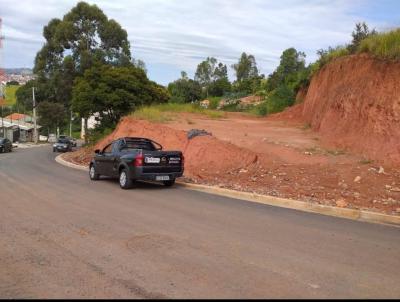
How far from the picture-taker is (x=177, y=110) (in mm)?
33125

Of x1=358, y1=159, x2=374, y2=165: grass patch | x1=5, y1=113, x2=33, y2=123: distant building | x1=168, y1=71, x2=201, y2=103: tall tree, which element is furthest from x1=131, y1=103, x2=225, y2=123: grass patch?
x1=5, y1=113, x2=33, y2=123: distant building

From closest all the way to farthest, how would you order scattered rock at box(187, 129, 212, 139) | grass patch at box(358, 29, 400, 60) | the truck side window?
1. the truck side window
2. grass patch at box(358, 29, 400, 60)
3. scattered rock at box(187, 129, 212, 139)

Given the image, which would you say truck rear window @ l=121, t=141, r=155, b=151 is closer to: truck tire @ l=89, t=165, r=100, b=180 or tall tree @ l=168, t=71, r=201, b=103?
truck tire @ l=89, t=165, r=100, b=180

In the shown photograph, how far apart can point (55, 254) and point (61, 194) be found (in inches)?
274

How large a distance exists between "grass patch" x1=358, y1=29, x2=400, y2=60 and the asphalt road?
9606 mm

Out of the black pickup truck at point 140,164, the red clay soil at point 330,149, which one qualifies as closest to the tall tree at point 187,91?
the red clay soil at point 330,149

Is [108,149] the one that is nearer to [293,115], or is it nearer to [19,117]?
[293,115]

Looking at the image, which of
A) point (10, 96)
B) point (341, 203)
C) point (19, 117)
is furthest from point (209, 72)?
point (341, 203)

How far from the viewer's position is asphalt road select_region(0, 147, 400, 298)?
5793mm

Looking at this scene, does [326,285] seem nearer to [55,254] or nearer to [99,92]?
[55,254]

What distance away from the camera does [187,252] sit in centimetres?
742

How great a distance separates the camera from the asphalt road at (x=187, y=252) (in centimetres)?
579

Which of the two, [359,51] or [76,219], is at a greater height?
[359,51]

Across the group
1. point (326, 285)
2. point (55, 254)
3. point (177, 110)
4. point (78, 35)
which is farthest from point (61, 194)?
point (78, 35)
